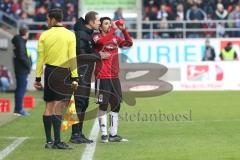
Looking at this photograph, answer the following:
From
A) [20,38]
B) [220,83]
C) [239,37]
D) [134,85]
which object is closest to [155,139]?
[20,38]

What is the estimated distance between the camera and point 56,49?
12.2 meters

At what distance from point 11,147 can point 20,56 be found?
7039 millimetres

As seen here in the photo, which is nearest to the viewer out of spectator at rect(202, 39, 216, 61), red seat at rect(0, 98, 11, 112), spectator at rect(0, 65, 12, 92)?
red seat at rect(0, 98, 11, 112)

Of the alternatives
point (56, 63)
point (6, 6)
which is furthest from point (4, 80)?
point (56, 63)

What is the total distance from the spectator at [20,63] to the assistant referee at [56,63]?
7.09 m

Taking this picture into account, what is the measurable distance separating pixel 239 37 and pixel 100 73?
21980 millimetres

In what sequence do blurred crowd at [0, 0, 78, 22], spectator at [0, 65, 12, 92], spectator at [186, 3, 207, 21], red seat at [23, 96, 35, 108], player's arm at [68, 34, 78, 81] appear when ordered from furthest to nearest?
1. blurred crowd at [0, 0, 78, 22]
2. spectator at [186, 3, 207, 21]
3. spectator at [0, 65, 12, 92]
4. red seat at [23, 96, 35, 108]
5. player's arm at [68, 34, 78, 81]

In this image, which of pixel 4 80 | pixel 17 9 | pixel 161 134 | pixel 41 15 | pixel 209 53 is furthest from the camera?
pixel 17 9

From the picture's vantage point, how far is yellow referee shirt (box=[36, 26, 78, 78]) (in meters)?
12.2

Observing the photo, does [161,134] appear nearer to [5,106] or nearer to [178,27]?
[5,106]

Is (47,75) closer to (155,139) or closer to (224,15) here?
(155,139)

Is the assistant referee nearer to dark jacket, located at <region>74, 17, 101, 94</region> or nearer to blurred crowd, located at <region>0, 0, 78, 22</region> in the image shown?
dark jacket, located at <region>74, 17, 101, 94</region>

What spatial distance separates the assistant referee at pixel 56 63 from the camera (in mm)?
12234

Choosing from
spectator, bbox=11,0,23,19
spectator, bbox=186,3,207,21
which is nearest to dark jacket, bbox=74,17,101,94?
spectator, bbox=186,3,207,21
